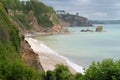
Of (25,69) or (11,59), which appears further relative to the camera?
(11,59)

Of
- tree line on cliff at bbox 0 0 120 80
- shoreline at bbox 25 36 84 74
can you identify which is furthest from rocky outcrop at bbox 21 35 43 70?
shoreline at bbox 25 36 84 74

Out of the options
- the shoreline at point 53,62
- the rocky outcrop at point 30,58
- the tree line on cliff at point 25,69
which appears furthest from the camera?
the shoreline at point 53,62

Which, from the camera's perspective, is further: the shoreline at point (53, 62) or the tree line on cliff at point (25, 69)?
the shoreline at point (53, 62)

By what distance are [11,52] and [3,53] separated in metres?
4.25

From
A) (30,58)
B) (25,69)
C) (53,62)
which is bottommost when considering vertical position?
(53,62)

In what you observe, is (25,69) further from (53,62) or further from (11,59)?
(53,62)

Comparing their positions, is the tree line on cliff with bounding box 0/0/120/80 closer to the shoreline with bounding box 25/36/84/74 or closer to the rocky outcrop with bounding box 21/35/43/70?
the rocky outcrop with bounding box 21/35/43/70

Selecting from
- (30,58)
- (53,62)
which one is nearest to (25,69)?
(30,58)

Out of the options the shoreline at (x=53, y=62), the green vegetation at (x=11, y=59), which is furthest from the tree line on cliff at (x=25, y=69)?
the shoreline at (x=53, y=62)

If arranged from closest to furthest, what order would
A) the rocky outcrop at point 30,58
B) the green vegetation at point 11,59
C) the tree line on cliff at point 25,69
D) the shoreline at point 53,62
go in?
the tree line on cliff at point 25,69, the green vegetation at point 11,59, the rocky outcrop at point 30,58, the shoreline at point 53,62

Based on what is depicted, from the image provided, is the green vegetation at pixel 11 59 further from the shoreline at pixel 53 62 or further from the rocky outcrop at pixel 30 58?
the shoreline at pixel 53 62

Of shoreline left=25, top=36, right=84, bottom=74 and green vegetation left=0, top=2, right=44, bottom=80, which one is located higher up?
green vegetation left=0, top=2, right=44, bottom=80

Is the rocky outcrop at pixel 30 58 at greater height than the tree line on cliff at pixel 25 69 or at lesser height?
lesser

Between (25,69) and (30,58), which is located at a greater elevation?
(25,69)
